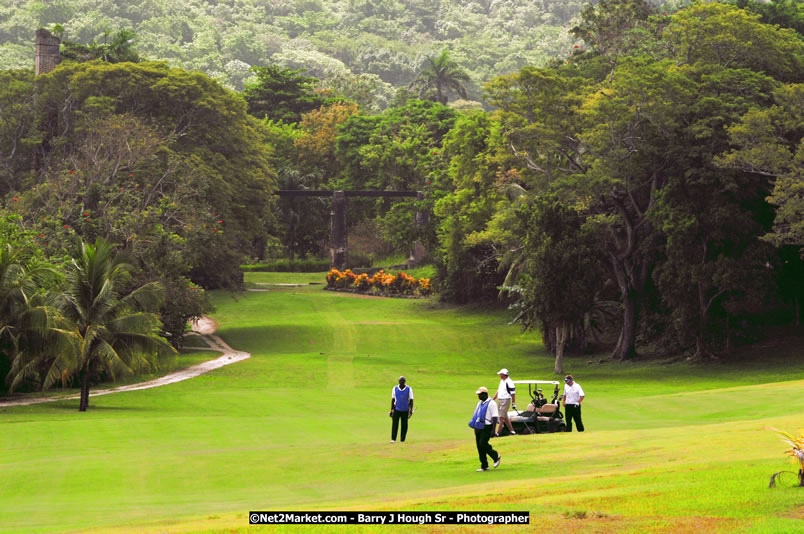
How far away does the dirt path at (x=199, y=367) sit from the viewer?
43344 mm

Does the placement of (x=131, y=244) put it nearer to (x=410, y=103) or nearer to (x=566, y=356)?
(x=566, y=356)

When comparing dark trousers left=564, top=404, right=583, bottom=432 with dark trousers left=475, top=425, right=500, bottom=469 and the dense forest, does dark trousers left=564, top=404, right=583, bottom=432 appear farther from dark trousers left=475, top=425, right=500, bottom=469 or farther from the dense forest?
the dense forest

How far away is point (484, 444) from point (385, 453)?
14.3 feet

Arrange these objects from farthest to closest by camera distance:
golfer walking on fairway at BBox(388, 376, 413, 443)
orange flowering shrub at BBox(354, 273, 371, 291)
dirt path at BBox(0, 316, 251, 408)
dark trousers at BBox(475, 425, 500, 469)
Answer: orange flowering shrub at BBox(354, 273, 371, 291) < dirt path at BBox(0, 316, 251, 408) < golfer walking on fairway at BBox(388, 376, 413, 443) < dark trousers at BBox(475, 425, 500, 469)

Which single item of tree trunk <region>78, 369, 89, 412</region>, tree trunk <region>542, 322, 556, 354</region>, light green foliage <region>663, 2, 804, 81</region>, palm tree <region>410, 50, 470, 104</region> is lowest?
tree trunk <region>78, 369, 89, 412</region>

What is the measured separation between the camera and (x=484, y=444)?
20719 mm

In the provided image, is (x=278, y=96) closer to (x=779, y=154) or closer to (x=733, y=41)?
(x=733, y=41)

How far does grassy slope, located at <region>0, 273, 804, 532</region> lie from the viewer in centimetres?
1578

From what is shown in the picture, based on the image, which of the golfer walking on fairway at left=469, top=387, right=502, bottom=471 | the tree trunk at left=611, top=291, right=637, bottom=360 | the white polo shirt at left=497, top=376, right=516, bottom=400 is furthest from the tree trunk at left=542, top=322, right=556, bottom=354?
the golfer walking on fairway at left=469, top=387, right=502, bottom=471

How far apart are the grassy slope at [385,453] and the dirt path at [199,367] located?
4.45 ft

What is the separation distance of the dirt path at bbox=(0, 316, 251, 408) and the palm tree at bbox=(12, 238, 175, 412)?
181 cm

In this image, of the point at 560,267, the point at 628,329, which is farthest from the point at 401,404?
the point at 628,329

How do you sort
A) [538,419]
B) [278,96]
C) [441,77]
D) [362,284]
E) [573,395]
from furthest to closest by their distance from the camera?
[441,77] → [278,96] → [362,284] → [538,419] → [573,395]

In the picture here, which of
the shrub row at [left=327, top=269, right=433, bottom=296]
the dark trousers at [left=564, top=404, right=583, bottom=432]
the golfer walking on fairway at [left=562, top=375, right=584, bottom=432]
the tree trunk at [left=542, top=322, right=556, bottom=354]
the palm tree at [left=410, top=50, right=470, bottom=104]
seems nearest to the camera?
the golfer walking on fairway at [left=562, top=375, right=584, bottom=432]
